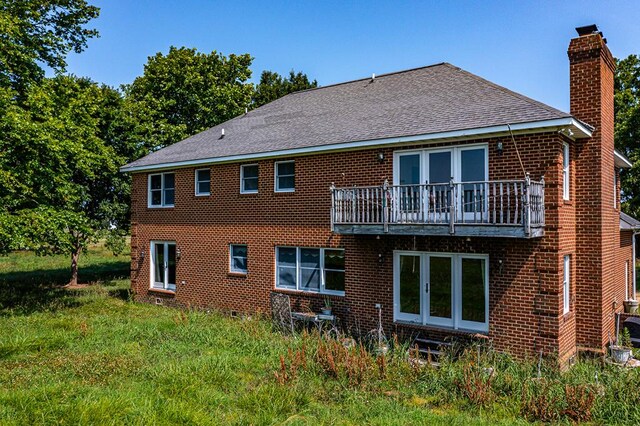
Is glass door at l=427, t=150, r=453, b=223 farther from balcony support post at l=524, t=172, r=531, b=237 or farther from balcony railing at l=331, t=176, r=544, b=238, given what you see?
balcony support post at l=524, t=172, r=531, b=237

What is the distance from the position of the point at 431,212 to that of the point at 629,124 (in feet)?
84.9

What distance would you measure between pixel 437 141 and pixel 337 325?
577 cm

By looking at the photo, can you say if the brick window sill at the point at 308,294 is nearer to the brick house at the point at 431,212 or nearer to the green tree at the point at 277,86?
the brick house at the point at 431,212

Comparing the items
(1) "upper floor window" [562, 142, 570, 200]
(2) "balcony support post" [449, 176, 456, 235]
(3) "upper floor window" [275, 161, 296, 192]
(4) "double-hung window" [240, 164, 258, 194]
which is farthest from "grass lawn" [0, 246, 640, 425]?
(4) "double-hung window" [240, 164, 258, 194]

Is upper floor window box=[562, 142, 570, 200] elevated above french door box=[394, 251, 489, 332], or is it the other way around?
upper floor window box=[562, 142, 570, 200]

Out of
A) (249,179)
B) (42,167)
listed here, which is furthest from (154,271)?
(249,179)

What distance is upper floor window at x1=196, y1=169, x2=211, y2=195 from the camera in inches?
647

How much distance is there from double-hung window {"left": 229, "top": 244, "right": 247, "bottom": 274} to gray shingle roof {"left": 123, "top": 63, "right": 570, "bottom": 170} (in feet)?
10.6

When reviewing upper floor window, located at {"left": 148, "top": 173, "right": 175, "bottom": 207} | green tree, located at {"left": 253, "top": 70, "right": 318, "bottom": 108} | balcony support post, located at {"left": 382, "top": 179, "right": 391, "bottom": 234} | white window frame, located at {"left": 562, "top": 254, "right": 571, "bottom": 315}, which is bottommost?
white window frame, located at {"left": 562, "top": 254, "right": 571, "bottom": 315}

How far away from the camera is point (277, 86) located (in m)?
41.1

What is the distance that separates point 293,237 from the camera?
45.9 feet

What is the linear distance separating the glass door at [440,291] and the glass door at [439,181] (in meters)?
1.25

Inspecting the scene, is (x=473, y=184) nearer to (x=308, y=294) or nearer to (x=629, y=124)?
(x=308, y=294)

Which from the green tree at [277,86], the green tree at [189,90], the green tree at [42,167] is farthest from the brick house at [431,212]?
the green tree at [277,86]
